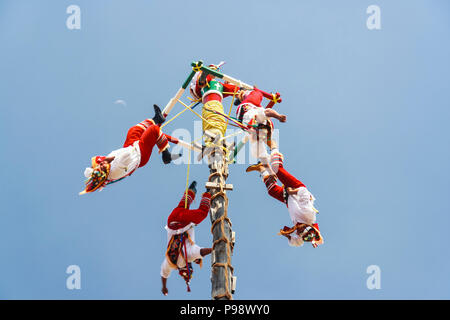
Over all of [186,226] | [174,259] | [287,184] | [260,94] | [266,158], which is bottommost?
[174,259]

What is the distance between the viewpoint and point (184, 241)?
512 centimetres

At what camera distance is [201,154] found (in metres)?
6.12

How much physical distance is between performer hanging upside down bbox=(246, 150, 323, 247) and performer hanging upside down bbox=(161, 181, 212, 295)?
96 centimetres

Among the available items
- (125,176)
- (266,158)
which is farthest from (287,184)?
(125,176)

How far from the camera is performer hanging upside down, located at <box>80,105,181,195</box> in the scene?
473 cm

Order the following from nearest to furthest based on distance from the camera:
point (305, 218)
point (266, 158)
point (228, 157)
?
point (305, 218)
point (266, 158)
point (228, 157)

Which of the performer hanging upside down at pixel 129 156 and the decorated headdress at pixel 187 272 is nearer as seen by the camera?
the performer hanging upside down at pixel 129 156

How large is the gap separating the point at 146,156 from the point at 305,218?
244 centimetres

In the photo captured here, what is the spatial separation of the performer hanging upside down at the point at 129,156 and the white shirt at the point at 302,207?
2099mm

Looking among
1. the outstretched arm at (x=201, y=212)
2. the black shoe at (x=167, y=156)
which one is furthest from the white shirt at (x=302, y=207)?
the black shoe at (x=167, y=156)

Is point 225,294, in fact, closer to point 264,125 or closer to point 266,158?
point 266,158

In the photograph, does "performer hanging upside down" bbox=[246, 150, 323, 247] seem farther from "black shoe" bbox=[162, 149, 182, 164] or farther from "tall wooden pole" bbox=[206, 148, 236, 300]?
"black shoe" bbox=[162, 149, 182, 164]

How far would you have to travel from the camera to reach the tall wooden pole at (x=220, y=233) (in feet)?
13.1

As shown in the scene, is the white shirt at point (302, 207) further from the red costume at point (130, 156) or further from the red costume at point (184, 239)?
the red costume at point (130, 156)
